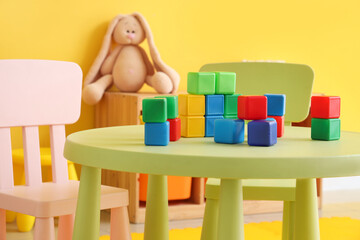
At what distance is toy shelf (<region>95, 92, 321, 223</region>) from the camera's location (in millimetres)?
2652

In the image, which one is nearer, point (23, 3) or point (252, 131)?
point (252, 131)

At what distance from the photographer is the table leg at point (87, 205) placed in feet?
3.87

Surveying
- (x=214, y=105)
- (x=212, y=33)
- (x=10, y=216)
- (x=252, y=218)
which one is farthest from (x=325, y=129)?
(x=212, y=33)

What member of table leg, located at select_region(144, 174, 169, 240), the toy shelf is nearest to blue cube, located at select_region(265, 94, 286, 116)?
table leg, located at select_region(144, 174, 169, 240)

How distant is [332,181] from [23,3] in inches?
78.6

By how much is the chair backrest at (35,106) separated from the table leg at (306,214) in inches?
27.7

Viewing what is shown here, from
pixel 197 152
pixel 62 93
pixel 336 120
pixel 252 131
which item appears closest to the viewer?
pixel 197 152

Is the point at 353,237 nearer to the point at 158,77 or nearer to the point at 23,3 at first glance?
the point at 158,77

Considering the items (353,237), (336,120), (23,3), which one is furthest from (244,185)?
(23,3)

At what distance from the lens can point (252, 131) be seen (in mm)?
1133

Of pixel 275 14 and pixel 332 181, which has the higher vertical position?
pixel 275 14

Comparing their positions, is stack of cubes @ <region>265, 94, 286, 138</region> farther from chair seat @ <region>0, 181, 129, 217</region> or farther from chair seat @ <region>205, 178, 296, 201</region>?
chair seat @ <region>0, 181, 129, 217</region>

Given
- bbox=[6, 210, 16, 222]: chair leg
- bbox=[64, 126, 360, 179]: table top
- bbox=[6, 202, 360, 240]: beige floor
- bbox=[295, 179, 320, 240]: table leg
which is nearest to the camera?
bbox=[64, 126, 360, 179]: table top

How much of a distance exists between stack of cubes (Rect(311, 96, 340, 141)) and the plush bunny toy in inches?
61.7
